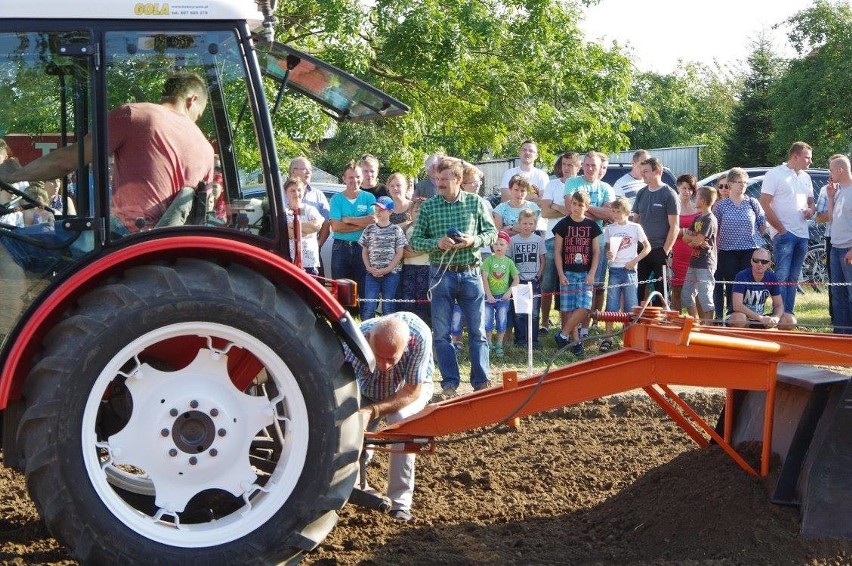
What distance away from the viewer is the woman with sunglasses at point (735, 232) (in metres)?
11.2

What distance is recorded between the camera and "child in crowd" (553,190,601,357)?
35.0 feet

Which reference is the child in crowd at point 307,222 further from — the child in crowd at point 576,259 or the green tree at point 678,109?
the green tree at point 678,109

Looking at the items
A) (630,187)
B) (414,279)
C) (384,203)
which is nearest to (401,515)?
(414,279)

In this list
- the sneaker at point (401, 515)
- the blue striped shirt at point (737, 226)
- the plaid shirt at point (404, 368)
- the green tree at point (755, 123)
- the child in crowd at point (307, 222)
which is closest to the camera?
the sneaker at point (401, 515)

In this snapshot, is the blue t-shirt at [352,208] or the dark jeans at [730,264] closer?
the blue t-shirt at [352,208]

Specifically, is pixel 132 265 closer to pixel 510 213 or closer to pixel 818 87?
pixel 510 213

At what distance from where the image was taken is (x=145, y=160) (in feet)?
13.9

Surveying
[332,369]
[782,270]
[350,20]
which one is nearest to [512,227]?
[782,270]

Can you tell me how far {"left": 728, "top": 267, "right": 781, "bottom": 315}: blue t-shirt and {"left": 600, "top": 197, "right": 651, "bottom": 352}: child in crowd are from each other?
949mm

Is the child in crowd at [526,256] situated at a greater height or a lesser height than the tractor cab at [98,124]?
lesser

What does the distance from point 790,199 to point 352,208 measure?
4.59 meters

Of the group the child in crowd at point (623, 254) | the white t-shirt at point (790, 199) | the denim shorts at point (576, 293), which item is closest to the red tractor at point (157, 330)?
the denim shorts at point (576, 293)

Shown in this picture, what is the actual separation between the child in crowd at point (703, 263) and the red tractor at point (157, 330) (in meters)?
7.13

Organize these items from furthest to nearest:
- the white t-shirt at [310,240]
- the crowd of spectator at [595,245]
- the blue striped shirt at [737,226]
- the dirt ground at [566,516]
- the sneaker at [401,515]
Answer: the blue striped shirt at [737,226], the crowd of spectator at [595,245], the white t-shirt at [310,240], the sneaker at [401,515], the dirt ground at [566,516]
